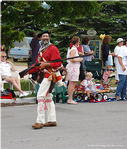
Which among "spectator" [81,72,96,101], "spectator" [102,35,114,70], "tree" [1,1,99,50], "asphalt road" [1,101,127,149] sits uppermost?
"tree" [1,1,99,50]

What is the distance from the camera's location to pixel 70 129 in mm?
8320

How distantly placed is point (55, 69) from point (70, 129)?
1.31 meters

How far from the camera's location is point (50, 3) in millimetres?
16562

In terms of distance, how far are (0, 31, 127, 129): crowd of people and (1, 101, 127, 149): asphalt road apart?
462 millimetres

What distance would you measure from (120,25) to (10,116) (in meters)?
26.0

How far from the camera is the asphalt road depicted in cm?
694

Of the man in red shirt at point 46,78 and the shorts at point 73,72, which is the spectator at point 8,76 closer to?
the shorts at point 73,72

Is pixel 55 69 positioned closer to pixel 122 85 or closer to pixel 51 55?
pixel 51 55

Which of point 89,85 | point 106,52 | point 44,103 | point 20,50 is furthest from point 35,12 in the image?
point 20,50

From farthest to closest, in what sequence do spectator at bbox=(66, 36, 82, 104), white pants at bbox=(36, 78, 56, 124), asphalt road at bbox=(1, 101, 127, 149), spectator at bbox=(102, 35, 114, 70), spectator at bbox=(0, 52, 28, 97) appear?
spectator at bbox=(102, 35, 114, 70)
spectator at bbox=(0, 52, 28, 97)
spectator at bbox=(66, 36, 82, 104)
white pants at bbox=(36, 78, 56, 124)
asphalt road at bbox=(1, 101, 127, 149)

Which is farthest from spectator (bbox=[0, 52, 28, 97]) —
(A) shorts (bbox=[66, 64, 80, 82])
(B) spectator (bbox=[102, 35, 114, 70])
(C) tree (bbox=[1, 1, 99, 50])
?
(B) spectator (bbox=[102, 35, 114, 70])

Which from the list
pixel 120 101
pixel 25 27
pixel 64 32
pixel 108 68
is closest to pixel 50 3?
pixel 108 68

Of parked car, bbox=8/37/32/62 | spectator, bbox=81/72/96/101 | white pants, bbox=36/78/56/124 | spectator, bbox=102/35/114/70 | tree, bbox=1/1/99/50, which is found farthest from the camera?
parked car, bbox=8/37/32/62

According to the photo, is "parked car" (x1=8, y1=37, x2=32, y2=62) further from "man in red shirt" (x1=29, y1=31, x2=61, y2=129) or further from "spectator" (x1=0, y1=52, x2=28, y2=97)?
"man in red shirt" (x1=29, y1=31, x2=61, y2=129)
